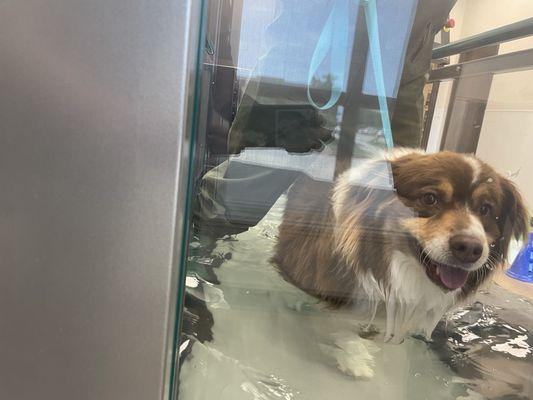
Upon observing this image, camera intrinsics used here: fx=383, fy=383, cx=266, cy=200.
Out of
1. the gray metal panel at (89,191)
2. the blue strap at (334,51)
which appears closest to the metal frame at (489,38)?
the blue strap at (334,51)

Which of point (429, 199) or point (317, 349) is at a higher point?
point (429, 199)

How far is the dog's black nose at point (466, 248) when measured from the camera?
18.5 inches

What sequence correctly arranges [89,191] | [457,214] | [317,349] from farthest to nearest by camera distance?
[317,349] < [457,214] < [89,191]

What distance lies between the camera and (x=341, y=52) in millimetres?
→ 551

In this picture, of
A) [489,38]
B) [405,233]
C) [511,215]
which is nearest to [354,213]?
[405,233]

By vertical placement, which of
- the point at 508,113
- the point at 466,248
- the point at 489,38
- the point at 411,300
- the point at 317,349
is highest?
the point at 489,38

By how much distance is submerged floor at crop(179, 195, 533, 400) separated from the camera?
22.6 inches

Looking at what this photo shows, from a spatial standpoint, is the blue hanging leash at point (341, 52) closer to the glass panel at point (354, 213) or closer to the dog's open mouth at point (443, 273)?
the glass panel at point (354, 213)

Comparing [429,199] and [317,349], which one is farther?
[317,349]

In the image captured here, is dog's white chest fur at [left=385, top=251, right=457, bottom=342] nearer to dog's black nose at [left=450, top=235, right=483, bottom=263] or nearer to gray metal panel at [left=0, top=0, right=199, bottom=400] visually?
dog's black nose at [left=450, top=235, right=483, bottom=263]

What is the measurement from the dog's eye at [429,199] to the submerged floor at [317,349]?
18 cm

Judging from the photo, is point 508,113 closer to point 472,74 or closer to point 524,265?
point 472,74

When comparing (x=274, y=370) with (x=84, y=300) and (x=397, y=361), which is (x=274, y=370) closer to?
(x=397, y=361)

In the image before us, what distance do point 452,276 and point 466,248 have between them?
5 cm
